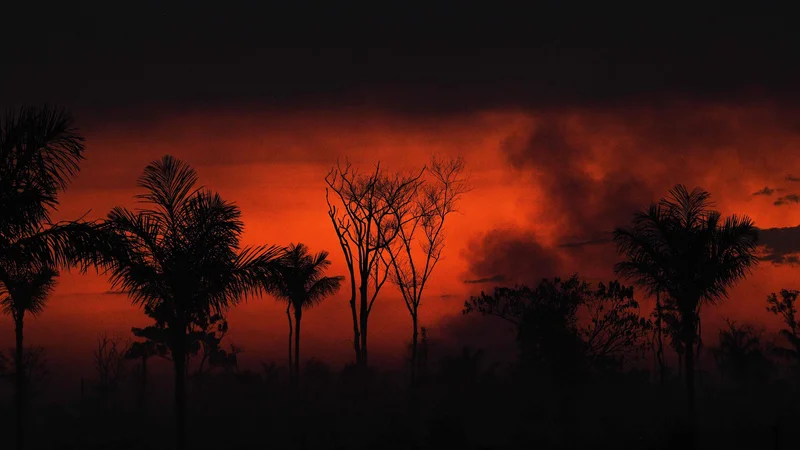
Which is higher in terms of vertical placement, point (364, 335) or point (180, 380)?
point (364, 335)

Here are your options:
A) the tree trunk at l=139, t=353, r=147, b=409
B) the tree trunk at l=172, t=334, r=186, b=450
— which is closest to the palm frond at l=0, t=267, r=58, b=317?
the tree trunk at l=172, t=334, r=186, b=450

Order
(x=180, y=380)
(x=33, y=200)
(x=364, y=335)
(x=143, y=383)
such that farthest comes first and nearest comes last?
(x=143, y=383) → (x=364, y=335) → (x=180, y=380) → (x=33, y=200)

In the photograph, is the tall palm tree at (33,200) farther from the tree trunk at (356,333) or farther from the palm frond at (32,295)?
the tree trunk at (356,333)

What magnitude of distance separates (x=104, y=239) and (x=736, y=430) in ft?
70.3

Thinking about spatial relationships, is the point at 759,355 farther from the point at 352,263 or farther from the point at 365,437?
the point at 365,437

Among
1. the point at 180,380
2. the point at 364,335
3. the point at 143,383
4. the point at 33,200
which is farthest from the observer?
the point at 143,383

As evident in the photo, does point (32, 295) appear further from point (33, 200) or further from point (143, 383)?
point (143, 383)

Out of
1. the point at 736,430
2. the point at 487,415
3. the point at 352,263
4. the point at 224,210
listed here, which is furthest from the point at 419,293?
the point at 224,210

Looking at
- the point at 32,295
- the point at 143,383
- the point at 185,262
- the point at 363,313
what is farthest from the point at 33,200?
the point at 143,383

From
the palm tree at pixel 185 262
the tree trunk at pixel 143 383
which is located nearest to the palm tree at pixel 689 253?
the palm tree at pixel 185 262

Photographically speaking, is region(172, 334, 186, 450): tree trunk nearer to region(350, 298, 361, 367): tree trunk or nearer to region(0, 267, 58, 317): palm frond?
region(0, 267, 58, 317): palm frond

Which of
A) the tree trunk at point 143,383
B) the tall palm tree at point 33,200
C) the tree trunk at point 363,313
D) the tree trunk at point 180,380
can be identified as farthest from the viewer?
the tree trunk at point 143,383

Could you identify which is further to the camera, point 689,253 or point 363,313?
point 363,313

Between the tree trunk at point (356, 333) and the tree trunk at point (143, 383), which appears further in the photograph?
the tree trunk at point (143, 383)
